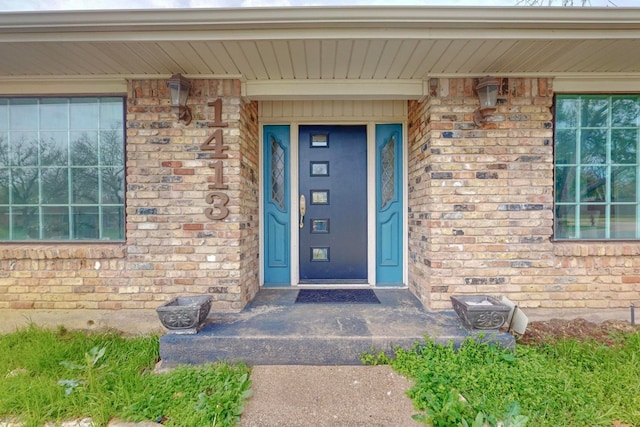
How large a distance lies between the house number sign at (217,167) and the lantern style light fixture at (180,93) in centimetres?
19

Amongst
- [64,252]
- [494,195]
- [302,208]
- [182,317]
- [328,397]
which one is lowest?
[328,397]

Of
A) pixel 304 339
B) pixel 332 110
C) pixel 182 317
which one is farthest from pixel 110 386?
pixel 332 110

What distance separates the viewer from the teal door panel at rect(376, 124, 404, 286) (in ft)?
11.2

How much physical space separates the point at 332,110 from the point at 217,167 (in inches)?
54.6

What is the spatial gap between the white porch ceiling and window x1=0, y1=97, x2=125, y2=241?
1.01 ft

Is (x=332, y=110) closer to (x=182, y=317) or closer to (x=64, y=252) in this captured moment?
(x=182, y=317)

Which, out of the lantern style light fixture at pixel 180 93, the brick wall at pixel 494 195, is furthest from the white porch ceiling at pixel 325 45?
the brick wall at pixel 494 195

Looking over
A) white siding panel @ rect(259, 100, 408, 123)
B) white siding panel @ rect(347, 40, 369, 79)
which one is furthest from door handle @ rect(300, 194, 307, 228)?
white siding panel @ rect(347, 40, 369, 79)

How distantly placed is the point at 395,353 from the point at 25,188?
11.3ft

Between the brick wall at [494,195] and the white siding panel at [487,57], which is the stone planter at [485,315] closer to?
the brick wall at [494,195]

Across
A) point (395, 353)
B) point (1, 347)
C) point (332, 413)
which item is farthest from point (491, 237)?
point (1, 347)

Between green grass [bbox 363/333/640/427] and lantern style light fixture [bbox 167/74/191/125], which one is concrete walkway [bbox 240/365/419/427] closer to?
green grass [bbox 363/333/640/427]

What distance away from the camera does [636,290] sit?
2686mm

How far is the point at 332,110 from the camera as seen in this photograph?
3297 mm
